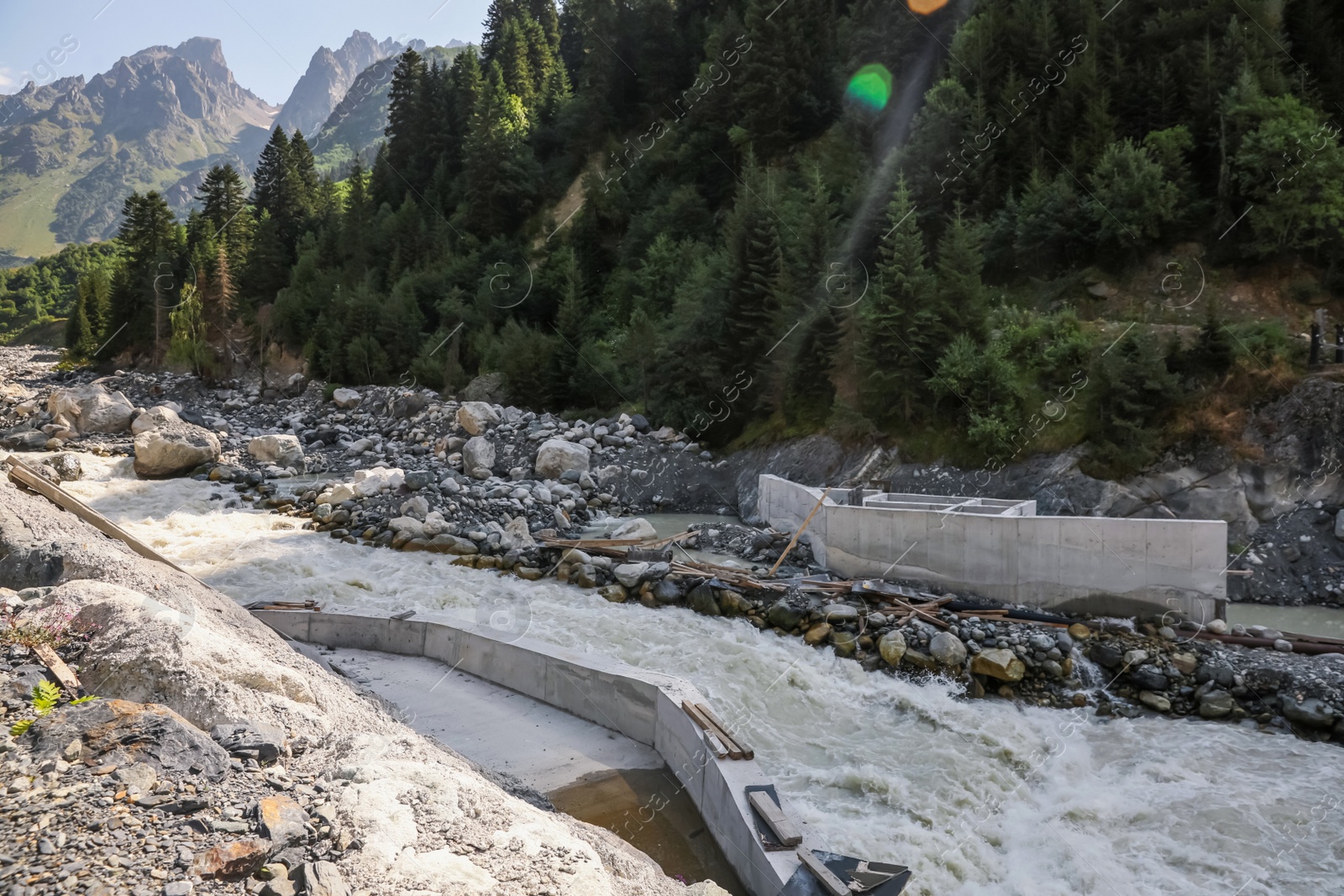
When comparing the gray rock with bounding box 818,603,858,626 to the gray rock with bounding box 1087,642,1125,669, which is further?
the gray rock with bounding box 818,603,858,626

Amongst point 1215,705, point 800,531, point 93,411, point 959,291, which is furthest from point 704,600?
point 93,411

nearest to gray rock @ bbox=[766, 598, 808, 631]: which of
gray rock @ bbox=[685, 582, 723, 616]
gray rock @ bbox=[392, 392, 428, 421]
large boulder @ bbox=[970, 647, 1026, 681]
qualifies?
gray rock @ bbox=[685, 582, 723, 616]

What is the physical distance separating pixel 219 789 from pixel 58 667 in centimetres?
197

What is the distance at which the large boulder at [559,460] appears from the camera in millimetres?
22484

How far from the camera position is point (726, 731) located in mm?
6906

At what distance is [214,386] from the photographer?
155ft

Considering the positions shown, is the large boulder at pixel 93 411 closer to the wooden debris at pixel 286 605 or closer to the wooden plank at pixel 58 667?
the wooden debris at pixel 286 605

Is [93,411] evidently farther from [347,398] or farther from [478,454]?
[478,454]

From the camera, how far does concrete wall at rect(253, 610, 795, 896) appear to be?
579 cm

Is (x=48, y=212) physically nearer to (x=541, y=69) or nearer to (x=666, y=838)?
(x=541, y=69)

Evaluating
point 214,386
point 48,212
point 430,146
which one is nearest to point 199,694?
point 214,386

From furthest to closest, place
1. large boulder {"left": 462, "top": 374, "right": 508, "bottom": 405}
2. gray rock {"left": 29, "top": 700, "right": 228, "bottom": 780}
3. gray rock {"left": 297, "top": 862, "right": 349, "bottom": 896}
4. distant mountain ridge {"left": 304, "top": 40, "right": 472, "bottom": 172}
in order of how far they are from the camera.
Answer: distant mountain ridge {"left": 304, "top": 40, "right": 472, "bottom": 172} < large boulder {"left": 462, "top": 374, "right": 508, "bottom": 405} < gray rock {"left": 29, "top": 700, "right": 228, "bottom": 780} < gray rock {"left": 297, "top": 862, "right": 349, "bottom": 896}

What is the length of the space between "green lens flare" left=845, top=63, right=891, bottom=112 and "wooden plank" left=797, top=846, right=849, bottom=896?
108ft

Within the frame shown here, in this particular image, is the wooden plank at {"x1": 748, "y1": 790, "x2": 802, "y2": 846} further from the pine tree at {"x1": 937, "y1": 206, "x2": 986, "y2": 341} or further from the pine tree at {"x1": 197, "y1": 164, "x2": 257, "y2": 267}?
the pine tree at {"x1": 197, "y1": 164, "x2": 257, "y2": 267}
